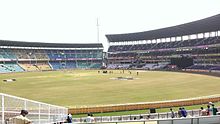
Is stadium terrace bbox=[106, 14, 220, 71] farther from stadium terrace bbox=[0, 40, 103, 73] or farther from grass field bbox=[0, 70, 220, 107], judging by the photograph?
grass field bbox=[0, 70, 220, 107]

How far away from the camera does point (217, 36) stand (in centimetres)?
9481

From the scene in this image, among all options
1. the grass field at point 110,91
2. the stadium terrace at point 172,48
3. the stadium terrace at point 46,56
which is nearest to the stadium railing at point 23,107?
the grass field at point 110,91

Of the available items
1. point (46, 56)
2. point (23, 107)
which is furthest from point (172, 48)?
point (23, 107)

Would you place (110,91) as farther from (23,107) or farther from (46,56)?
(46,56)

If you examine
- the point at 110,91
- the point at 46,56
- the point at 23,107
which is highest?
the point at 46,56

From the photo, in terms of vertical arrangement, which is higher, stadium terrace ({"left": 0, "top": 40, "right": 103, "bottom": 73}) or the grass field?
stadium terrace ({"left": 0, "top": 40, "right": 103, "bottom": 73})

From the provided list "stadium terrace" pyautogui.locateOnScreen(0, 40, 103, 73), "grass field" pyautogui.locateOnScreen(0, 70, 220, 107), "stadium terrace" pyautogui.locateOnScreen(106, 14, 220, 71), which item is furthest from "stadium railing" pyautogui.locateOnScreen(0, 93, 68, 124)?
"stadium terrace" pyautogui.locateOnScreen(0, 40, 103, 73)

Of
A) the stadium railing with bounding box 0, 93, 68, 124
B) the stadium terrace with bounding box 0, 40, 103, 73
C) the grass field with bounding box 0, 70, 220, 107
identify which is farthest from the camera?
the stadium terrace with bounding box 0, 40, 103, 73

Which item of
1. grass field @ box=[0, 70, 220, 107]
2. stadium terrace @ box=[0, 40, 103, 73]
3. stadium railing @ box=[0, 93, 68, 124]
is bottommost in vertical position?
grass field @ box=[0, 70, 220, 107]

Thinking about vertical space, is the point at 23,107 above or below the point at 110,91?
above

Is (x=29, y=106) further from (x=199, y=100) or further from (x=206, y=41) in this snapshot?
(x=206, y=41)

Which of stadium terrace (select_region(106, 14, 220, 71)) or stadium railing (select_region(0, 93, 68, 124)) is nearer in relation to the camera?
stadium railing (select_region(0, 93, 68, 124))

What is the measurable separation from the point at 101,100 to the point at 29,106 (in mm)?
22563

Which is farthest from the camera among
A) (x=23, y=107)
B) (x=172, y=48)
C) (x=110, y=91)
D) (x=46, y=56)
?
(x=46, y=56)
